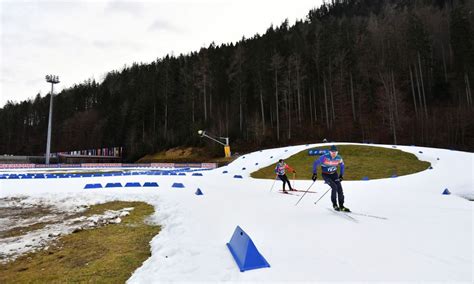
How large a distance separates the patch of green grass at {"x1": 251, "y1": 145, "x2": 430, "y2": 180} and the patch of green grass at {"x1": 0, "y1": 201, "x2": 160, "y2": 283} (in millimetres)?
18339

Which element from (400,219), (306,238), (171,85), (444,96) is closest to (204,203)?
A: (306,238)

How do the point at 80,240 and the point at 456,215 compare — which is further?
the point at 456,215

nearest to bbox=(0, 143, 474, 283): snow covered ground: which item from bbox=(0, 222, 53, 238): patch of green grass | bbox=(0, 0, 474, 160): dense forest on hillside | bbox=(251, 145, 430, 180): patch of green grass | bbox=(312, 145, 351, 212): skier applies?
bbox=(312, 145, 351, 212): skier

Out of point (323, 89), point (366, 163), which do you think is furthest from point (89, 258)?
point (323, 89)

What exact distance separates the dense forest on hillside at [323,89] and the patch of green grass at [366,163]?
15080 millimetres

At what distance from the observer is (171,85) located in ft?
235

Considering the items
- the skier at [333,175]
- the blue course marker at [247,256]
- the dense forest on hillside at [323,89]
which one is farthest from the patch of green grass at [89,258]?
the dense forest on hillside at [323,89]

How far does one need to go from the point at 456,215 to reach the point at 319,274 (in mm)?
6590

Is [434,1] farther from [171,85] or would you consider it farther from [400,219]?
[400,219]

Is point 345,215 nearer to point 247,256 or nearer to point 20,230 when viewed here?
point 247,256

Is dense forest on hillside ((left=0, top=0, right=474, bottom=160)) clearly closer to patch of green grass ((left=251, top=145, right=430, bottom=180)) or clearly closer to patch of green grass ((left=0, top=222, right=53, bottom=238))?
patch of green grass ((left=251, top=145, right=430, bottom=180))

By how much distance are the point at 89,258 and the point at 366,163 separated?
81.0 ft

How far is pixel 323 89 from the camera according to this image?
55156 mm

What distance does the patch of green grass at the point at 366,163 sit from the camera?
22.0 meters
